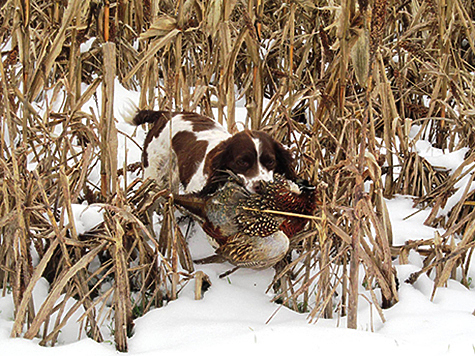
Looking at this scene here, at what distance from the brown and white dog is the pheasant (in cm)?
18

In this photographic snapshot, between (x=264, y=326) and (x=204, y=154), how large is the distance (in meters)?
0.97

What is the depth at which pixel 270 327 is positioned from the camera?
61.8 inches

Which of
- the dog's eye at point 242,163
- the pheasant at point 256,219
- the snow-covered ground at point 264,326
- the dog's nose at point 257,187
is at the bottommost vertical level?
the snow-covered ground at point 264,326

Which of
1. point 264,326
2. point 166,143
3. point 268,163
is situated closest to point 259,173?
point 268,163

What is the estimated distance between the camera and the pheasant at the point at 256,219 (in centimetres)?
182

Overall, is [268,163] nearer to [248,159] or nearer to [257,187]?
[248,159]

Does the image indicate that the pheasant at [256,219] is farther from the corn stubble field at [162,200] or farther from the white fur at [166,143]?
the white fur at [166,143]

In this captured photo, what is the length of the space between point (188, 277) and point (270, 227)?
353mm

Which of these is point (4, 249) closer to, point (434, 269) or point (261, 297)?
point (261, 297)

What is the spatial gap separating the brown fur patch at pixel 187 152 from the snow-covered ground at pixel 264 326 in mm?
510

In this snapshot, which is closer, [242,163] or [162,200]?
[162,200]

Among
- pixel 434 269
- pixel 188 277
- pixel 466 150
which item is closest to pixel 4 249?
pixel 188 277

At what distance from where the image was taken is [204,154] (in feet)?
7.95

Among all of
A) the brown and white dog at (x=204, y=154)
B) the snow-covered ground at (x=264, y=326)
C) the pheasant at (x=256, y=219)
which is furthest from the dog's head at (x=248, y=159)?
the snow-covered ground at (x=264, y=326)
